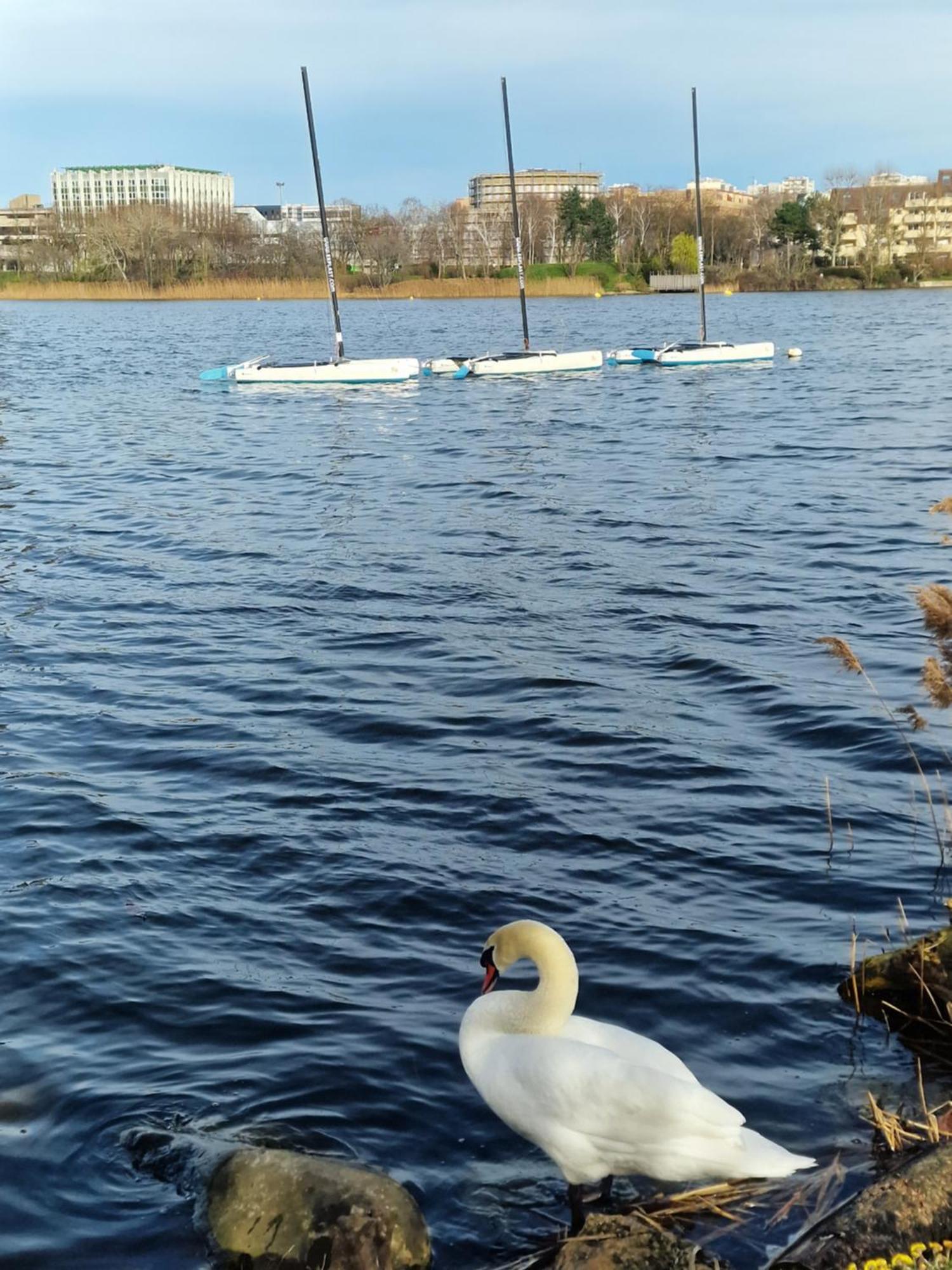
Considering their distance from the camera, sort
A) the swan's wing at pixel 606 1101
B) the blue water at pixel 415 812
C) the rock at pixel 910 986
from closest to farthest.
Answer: the swan's wing at pixel 606 1101
the blue water at pixel 415 812
the rock at pixel 910 986

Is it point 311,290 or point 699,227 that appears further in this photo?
point 311,290

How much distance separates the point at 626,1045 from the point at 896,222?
14876cm

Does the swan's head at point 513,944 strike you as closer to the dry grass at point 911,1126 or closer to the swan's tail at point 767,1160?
the swan's tail at point 767,1160

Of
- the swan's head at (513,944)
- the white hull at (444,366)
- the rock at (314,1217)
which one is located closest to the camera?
the rock at (314,1217)

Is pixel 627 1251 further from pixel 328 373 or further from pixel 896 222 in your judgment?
pixel 896 222

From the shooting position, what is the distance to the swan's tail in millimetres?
4551

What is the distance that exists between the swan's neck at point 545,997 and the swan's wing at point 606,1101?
5.0 inches

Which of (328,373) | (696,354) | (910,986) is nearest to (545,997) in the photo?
(910,986)

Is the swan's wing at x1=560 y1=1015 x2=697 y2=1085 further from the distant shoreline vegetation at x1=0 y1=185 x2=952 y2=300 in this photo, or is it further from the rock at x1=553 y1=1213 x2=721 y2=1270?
the distant shoreline vegetation at x1=0 y1=185 x2=952 y2=300

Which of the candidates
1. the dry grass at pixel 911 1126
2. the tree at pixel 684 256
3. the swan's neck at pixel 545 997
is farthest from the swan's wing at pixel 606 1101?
the tree at pixel 684 256

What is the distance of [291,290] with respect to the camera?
334 ft

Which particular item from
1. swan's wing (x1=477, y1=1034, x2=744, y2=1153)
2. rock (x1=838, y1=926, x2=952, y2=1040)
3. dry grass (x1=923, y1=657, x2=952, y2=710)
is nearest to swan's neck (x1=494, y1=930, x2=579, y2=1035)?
swan's wing (x1=477, y1=1034, x2=744, y2=1153)

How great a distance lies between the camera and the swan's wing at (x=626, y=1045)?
15.6 ft

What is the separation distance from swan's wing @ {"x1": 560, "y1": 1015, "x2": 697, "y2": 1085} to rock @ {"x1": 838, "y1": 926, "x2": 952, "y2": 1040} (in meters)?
1.40
